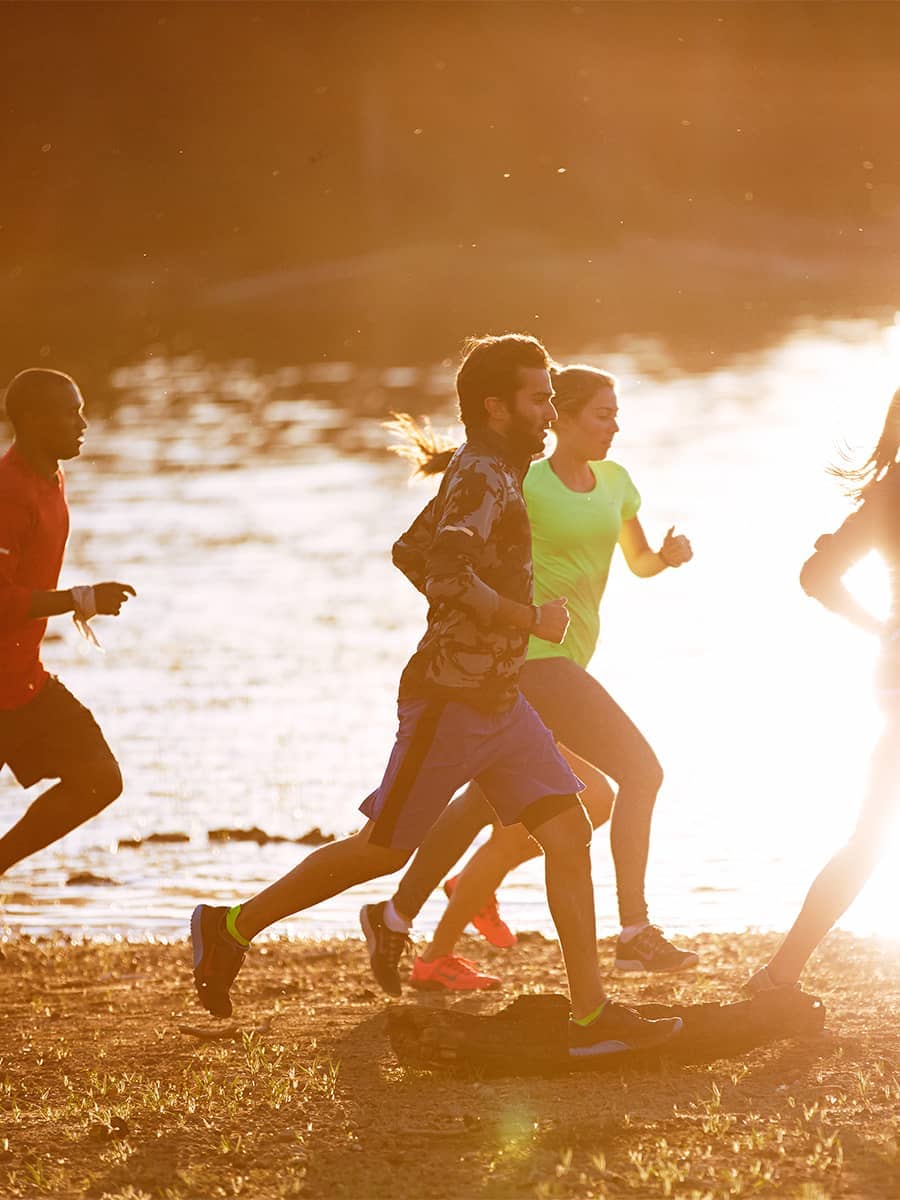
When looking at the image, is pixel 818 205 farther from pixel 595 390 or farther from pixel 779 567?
pixel 595 390

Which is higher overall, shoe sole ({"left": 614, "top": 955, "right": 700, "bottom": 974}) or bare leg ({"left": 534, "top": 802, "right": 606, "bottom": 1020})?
bare leg ({"left": 534, "top": 802, "right": 606, "bottom": 1020})

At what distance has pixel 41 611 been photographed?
755 cm

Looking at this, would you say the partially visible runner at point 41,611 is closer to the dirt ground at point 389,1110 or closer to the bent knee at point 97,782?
the bent knee at point 97,782

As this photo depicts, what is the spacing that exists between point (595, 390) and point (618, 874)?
1625 mm

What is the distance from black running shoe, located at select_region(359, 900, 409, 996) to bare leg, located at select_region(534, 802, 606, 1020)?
2.77ft

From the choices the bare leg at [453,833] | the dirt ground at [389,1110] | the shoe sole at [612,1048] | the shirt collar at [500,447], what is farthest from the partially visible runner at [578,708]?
the shirt collar at [500,447]

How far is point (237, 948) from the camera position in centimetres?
677

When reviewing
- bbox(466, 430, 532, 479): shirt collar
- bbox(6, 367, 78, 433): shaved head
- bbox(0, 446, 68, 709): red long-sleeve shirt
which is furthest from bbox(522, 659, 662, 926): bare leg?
bbox(6, 367, 78, 433): shaved head

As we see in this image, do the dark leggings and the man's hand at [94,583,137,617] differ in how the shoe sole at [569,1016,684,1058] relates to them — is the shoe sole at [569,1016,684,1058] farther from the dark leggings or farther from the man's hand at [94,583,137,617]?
the man's hand at [94,583,137,617]

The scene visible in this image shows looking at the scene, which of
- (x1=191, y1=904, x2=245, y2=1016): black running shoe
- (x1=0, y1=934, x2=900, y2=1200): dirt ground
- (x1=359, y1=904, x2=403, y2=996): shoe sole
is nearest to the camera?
(x1=0, y1=934, x2=900, y2=1200): dirt ground

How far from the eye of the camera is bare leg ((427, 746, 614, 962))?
7.90m

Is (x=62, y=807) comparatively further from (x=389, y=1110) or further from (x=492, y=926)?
(x=389, y=1110)

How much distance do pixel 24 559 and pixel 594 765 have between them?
2.00m

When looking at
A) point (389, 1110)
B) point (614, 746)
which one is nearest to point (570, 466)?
point (614, 746)
